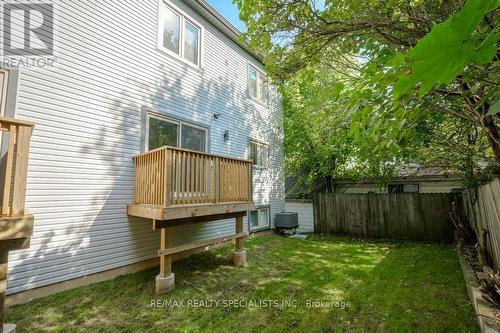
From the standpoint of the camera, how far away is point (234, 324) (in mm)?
3604

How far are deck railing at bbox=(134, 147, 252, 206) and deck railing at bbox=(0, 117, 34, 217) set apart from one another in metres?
1.96

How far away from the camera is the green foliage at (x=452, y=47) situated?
570 mm

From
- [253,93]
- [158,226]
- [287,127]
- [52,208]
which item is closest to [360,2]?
[158,226]

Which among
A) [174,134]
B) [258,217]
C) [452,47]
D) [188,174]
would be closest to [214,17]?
[174,134]

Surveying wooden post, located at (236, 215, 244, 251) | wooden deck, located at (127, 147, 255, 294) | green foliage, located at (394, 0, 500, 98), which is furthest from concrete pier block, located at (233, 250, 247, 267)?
green foliage, located at (394, 0, 500, 98)

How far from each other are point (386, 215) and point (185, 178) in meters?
8.00

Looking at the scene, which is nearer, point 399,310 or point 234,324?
point 234,324

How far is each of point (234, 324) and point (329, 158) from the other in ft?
31.8

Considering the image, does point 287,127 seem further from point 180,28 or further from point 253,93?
point 180,28

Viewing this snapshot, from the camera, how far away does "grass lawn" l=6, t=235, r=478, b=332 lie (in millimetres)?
3535

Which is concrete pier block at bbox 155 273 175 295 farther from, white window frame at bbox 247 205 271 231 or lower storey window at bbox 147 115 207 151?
white window frame at bbox 247 205 271 231

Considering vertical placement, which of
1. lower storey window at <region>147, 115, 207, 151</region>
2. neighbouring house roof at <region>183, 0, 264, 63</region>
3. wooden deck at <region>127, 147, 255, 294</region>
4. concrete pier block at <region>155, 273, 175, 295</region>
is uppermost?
neighbouring house roof at <region>183, 0, 264, 63</region>

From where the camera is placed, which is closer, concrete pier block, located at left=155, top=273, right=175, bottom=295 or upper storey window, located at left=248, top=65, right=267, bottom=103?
concrete pier block, located at left=155, top=273, right=175, bottom=295

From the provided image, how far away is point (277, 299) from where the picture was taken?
431cm
